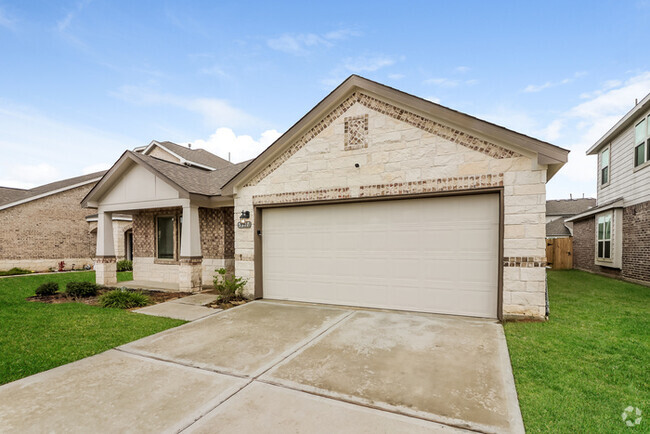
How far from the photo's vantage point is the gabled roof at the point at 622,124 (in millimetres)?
10359

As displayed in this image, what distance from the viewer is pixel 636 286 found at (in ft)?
33.3

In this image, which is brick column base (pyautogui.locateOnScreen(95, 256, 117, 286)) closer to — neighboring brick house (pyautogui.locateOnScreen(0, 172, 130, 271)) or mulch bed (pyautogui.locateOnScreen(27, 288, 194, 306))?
mulch bed (pyautogui.locateOnScreen(27, 288, 194, 306))

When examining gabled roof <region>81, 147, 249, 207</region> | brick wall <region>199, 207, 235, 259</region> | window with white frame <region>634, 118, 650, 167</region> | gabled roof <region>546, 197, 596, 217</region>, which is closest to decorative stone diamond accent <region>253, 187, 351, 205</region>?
gabled roof <region>81, 147, 249, 207</region>

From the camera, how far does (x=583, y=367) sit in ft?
12.2

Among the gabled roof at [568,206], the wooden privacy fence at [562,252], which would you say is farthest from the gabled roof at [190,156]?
the gabled roof at [568,206]

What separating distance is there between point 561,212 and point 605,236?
2172cm

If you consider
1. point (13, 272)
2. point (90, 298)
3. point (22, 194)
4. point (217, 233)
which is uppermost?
point (22, 194)

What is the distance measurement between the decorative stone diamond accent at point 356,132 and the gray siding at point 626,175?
11.0 m

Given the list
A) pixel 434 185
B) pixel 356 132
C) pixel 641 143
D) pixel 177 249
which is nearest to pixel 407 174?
pixel 434 185

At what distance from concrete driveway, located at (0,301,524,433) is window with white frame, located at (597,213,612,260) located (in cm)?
1205

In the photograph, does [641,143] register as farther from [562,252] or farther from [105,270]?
[105,270]

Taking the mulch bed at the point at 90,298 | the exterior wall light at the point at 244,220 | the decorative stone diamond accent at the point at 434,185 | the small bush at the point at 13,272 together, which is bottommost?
the small bush at the point at 13,272

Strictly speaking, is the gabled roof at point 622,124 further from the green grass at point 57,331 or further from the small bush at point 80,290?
the small bush at point 80,290

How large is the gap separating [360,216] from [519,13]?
8.16m
